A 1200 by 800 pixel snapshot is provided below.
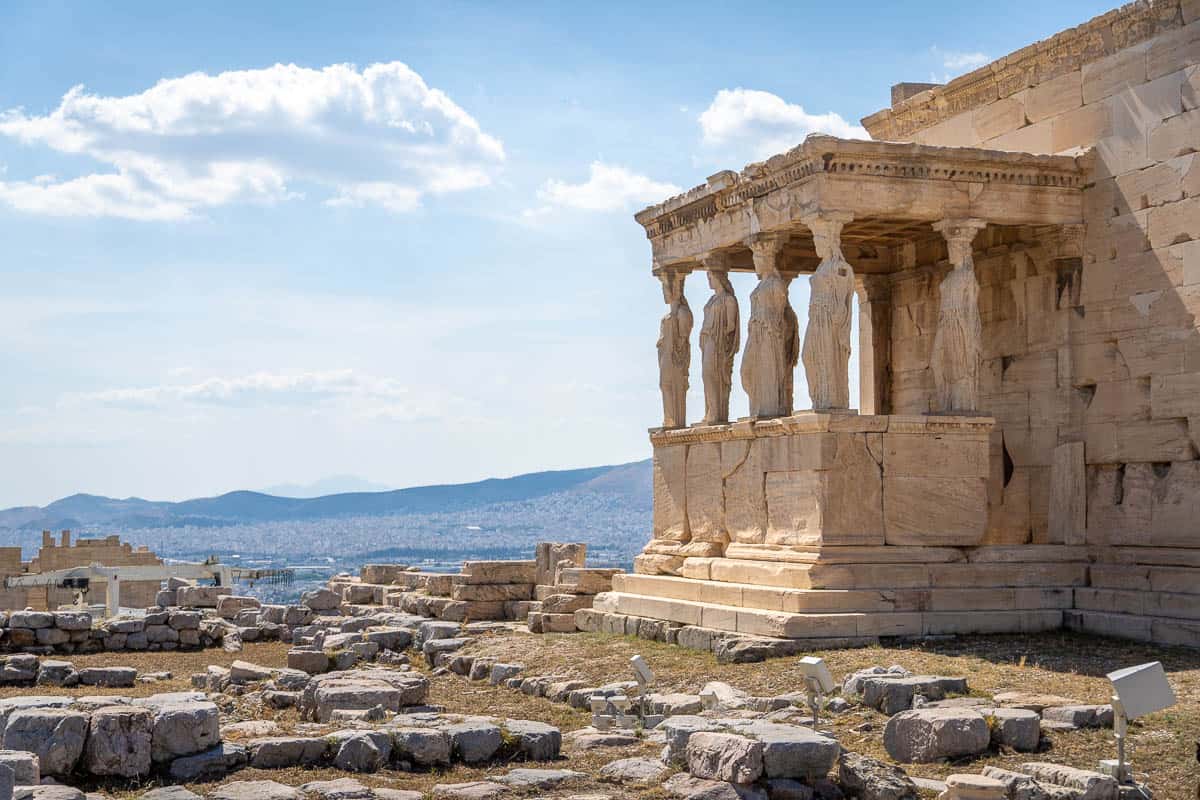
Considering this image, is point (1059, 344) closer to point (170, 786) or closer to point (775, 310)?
point (775, 310)

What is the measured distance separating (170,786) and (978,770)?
5.05 meters

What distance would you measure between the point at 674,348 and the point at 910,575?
16.3 feet

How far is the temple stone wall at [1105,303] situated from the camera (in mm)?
14672

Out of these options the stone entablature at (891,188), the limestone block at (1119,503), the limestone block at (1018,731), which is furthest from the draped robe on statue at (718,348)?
the limestone block at (1018,731)

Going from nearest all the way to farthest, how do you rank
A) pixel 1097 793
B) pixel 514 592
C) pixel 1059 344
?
pixel 1097 793 → pixel 1059 344 → pixel 514 592

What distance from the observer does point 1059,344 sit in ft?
52.2

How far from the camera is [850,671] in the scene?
12.8 meters

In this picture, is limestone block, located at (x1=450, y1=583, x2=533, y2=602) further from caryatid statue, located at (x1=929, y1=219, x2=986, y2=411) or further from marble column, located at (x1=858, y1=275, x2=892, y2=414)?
caryatid statue, located at (x1=929, y1=219, x2=986, y2=411)

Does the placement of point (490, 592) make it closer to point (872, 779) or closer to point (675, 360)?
point (675, 360)

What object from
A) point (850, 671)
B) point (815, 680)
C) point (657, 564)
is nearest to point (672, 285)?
point (657, 564)

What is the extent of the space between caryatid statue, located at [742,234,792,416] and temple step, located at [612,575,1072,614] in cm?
201

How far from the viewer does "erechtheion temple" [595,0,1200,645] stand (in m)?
14.6

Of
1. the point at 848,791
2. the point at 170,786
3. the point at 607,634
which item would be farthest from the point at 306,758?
the point at 607,634

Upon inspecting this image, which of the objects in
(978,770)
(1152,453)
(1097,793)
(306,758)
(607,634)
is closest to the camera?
(1097,793)
